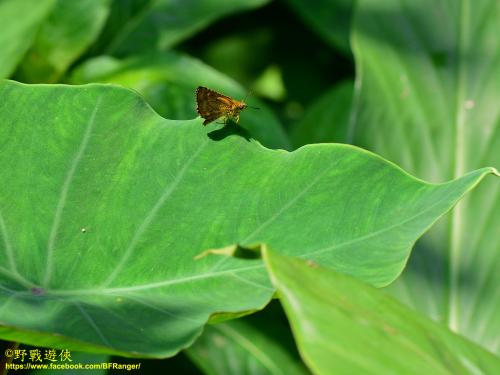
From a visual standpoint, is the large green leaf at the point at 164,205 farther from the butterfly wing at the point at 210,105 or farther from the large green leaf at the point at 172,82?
the large green leaf at the point at 172,82

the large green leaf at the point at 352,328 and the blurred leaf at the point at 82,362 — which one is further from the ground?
the large green leaf at the point at 352,328

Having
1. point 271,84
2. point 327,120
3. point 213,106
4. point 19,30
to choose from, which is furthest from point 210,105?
point 271,84

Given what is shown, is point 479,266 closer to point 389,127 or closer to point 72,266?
point 389,127

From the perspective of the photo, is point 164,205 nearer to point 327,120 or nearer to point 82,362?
point 82,362

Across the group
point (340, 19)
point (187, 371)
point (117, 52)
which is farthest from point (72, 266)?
point (340, 19)

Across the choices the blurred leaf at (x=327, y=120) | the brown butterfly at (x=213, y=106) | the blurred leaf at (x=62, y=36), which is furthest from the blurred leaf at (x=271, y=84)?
the brown butterfly at (x=213, y=106)

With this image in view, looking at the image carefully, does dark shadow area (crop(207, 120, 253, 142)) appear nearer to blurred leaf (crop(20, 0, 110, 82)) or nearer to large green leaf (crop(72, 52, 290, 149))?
large green leaf (crop(72, 52, 290, 149))

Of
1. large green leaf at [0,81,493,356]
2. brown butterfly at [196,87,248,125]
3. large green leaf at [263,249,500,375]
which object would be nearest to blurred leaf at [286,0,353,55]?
brown butterfly at [196,87,248,125]

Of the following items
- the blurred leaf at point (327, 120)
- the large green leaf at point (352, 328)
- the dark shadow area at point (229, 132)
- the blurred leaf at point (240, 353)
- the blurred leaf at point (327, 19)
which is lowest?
the blurred leaf at point (240, 353)
